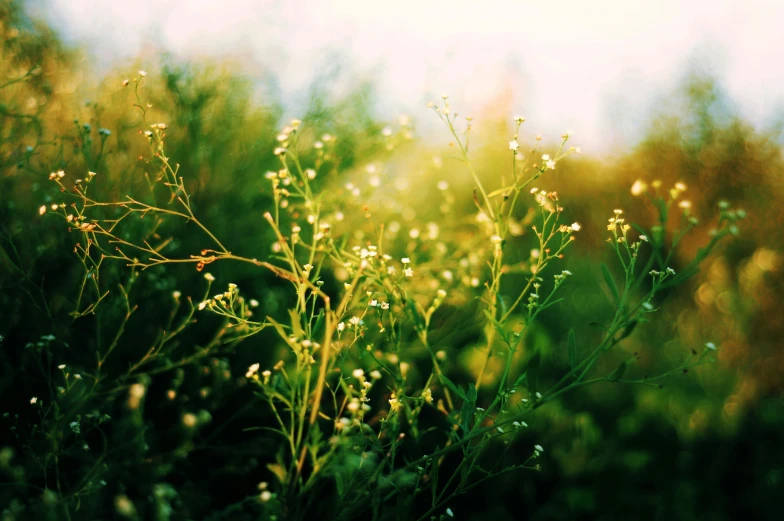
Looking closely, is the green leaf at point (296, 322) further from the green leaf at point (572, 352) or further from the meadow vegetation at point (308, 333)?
the green leaf at point (572, 352)

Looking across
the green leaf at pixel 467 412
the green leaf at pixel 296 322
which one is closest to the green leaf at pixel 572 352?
the green leaf at pixel 467 412

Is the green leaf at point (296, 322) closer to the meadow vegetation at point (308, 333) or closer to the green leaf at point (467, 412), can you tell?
the meadow vegetation at point (308, 333)

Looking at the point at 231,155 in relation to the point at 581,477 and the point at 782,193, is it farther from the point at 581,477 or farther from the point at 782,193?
the point at 782,193

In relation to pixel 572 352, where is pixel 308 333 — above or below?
above

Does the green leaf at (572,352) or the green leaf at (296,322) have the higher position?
the green leaf at (296,322)

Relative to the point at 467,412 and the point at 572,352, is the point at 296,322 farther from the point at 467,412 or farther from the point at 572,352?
the point at 572,352

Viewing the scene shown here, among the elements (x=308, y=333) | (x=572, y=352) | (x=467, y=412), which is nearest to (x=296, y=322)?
(x=308, y=333)

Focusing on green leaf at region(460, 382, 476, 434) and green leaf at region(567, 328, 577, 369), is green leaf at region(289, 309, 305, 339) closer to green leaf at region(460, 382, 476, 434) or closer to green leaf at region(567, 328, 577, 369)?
green leaf at region(460, 382, 476, 434)

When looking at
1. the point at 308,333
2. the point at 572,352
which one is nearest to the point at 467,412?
the point at 572,352

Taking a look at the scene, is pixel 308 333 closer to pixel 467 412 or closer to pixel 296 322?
pixel 296 322

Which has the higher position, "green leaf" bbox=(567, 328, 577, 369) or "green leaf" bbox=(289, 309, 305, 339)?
"green leaf" bbox=(289, 309, 305, 339)

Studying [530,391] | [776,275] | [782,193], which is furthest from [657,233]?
[782,193]

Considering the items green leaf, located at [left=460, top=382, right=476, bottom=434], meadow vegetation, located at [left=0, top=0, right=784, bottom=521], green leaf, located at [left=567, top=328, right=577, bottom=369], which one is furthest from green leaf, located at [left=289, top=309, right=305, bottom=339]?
green leaf, located at [left=567, top=328, right=577, bottom=369]

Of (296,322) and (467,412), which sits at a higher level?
(296,322)
